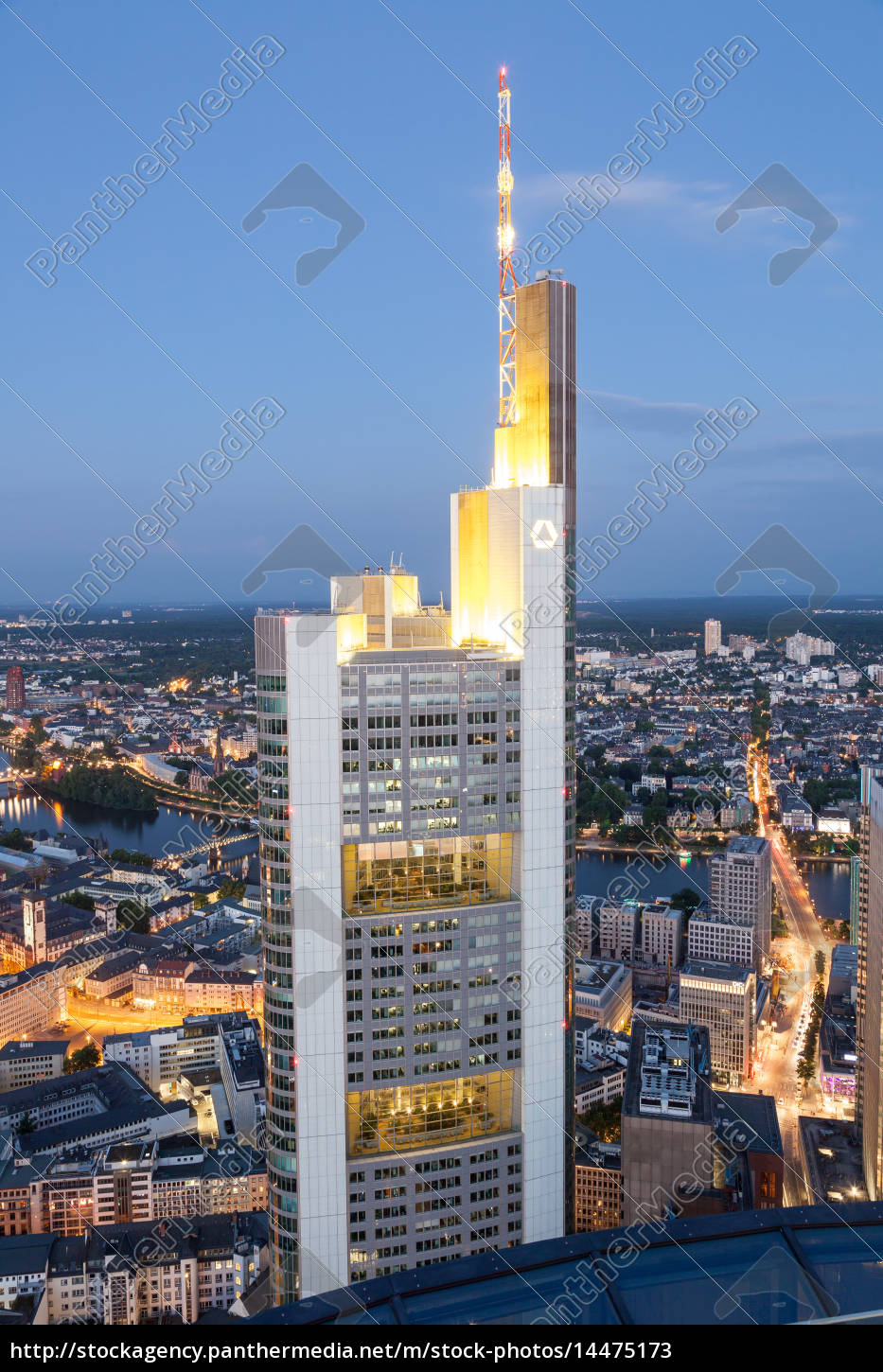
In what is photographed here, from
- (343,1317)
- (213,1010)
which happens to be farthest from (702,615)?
(343,1317)

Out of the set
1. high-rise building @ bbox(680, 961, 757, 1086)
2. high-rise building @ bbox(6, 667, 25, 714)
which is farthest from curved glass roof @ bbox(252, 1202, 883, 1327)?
high-rise building @ bbox(6, 667, 25, 714)

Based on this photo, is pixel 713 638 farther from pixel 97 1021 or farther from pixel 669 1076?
pixel 669 1076

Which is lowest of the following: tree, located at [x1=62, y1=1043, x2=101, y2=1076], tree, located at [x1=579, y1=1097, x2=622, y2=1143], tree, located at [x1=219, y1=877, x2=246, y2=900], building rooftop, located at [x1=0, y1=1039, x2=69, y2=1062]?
tree, located at [x1=62, y1=1043, x2=101, y2=1076]

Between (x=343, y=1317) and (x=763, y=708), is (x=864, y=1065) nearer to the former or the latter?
(x=343, y=1317)

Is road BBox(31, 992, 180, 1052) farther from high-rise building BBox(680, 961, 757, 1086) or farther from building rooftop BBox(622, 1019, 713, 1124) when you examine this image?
building rooftop BBox(622, 1019, 713, 1124)

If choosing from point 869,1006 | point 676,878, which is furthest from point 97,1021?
point 676,878
